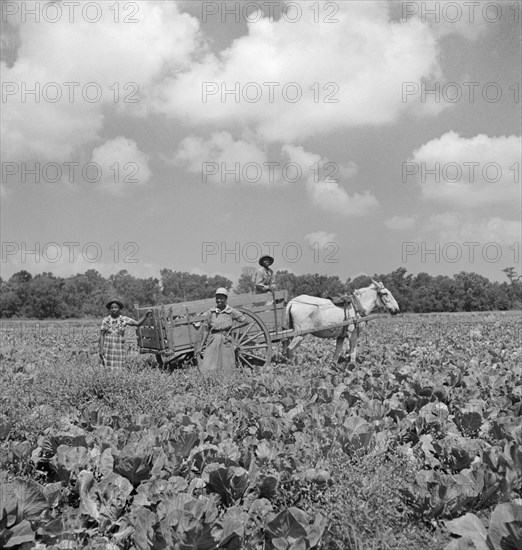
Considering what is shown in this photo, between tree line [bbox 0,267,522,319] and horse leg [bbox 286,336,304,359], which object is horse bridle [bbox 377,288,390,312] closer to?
horse leg [bbox 286,336,304,359]

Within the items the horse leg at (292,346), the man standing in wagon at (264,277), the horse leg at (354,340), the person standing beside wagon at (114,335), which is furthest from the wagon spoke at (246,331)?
the horse leg at (354,340)

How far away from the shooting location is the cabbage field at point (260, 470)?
337 centimetres

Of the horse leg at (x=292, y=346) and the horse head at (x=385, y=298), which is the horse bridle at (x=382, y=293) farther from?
the horse leg at (x=292, y=346)

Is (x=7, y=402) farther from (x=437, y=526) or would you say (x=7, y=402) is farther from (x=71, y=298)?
(x=71, y=298)

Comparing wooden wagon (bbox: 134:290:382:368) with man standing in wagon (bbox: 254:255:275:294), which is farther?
man standing in wagon (bbox: 254:255:275:294)

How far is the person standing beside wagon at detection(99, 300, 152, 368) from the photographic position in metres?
9.64

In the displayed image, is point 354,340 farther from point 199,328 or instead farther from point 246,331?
point 199,328

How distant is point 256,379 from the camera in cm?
789

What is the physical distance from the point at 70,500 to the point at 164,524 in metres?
1.34

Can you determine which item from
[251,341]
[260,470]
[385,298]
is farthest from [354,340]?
[260,470]

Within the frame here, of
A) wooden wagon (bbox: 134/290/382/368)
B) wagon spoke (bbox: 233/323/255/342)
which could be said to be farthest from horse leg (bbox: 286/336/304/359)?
wagon spoke (bbox: 233/323/255/342)

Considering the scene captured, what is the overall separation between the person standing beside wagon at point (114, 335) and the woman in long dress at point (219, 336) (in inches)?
42.9

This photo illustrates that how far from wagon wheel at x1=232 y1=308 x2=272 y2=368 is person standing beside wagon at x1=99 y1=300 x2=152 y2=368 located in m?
1.65

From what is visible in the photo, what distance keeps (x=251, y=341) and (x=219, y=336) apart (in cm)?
106
